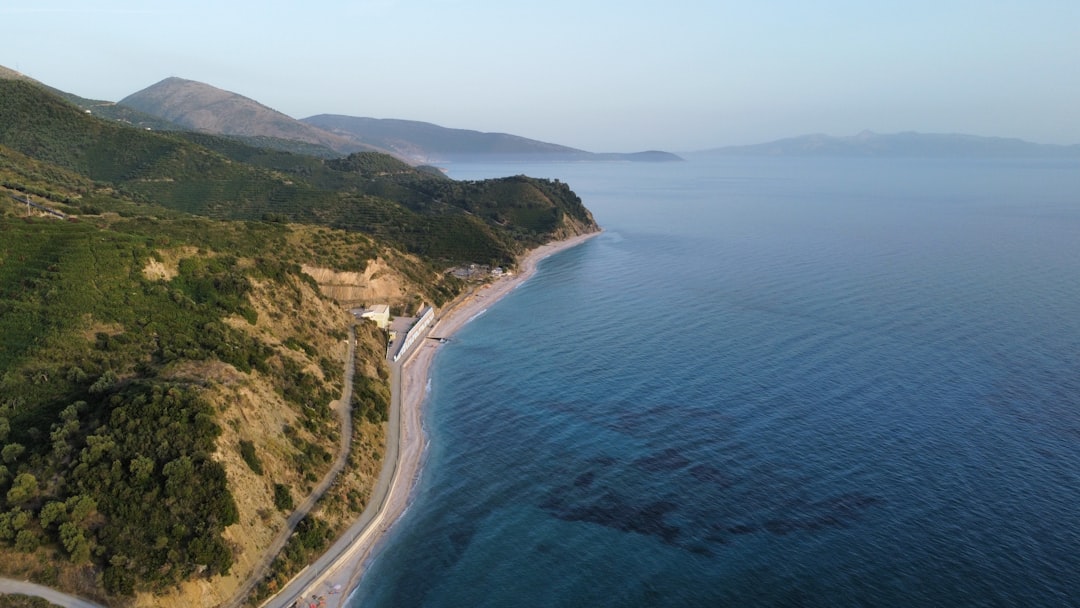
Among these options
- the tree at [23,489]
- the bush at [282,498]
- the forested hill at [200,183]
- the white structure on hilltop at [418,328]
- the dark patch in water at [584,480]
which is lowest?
the dark patch in water at [584,480]

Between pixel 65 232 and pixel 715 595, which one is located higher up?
pixel 65 232

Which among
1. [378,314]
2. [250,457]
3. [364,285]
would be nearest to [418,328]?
[378,314]

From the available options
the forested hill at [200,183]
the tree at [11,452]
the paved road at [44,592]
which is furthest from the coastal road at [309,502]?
the forested hill at [200,183]

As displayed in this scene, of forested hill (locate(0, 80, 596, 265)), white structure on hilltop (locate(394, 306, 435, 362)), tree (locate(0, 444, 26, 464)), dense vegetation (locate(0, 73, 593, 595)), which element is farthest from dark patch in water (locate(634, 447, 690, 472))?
forested hill (locate(0, 80, 596, 265))

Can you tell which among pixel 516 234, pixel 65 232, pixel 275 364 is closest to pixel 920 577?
pixel 275 364

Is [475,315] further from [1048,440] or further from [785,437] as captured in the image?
[1048,440]

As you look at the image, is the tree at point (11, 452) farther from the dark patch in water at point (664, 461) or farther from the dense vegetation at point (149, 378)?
the dark patch in water at point (664, 461)

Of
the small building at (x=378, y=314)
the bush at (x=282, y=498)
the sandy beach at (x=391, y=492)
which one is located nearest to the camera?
the sandy beach at (x=391, y=492)
